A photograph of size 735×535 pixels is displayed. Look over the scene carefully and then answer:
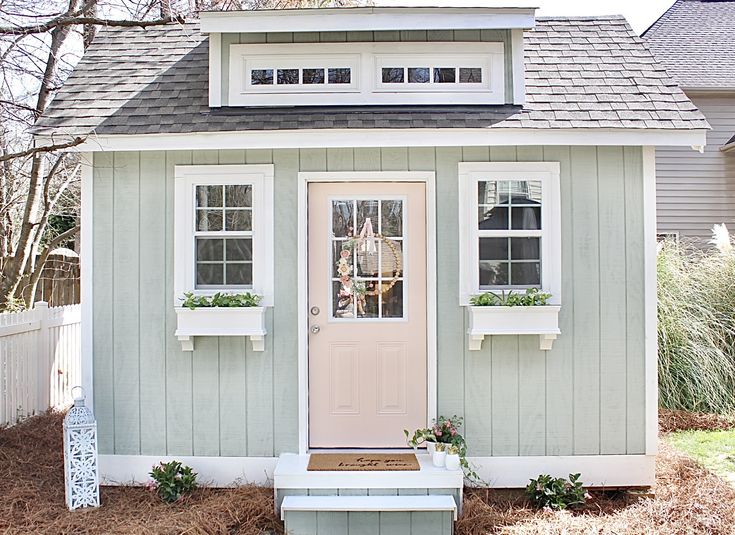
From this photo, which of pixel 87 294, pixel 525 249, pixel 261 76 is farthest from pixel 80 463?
pixel 525 249

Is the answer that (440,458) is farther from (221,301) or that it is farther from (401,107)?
(401,107)

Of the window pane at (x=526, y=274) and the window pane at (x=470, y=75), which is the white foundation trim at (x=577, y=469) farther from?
the window pane at (x=470, y=75)

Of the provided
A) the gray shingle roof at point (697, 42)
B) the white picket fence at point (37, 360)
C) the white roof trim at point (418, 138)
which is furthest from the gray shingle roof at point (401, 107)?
the gray shingle roof at point (697, 42)

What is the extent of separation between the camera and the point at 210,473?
464cm

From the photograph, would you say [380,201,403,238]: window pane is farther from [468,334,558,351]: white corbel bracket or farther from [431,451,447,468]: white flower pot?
[431,451,447,468]: white flower pot

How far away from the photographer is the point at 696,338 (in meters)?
6.77

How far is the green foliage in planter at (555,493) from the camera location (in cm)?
437

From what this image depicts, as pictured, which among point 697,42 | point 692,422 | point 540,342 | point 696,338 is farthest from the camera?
point 697,42

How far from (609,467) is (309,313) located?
2366mm

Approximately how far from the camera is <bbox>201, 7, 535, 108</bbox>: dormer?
4.80 m

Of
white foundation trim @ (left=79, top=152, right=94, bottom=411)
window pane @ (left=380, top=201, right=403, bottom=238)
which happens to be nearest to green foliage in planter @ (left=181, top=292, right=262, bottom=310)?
white foundation trim @ (left=79, top=152, right=94, bottom=411)

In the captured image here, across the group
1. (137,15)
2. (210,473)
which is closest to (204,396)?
(210,473)

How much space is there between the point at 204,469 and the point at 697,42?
1139cm

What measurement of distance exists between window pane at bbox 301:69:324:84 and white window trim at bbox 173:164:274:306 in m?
0.74
